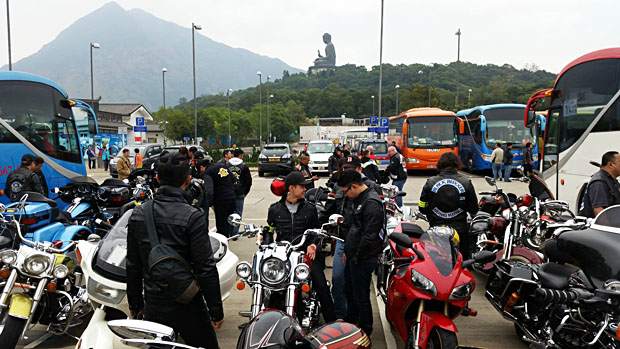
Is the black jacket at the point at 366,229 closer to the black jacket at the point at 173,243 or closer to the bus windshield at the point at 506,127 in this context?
the black jacket at the point at 173,243

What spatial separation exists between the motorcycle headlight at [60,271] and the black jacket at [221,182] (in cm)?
398

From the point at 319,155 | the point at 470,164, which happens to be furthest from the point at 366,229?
the point at 470,164

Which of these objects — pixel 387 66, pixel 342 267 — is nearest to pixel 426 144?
pixel 342 267

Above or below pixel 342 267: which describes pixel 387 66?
above

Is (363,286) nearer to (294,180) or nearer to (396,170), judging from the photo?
(294,180)

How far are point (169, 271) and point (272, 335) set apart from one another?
0.73m

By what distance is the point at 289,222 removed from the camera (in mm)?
4754

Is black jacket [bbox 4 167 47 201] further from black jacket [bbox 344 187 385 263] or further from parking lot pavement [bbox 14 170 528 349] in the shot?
black jacket [bbox 344 187 385 263]

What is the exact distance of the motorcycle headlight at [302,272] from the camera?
3840 millimetres

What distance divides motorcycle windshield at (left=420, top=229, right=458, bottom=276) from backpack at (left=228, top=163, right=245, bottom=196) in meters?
4.93

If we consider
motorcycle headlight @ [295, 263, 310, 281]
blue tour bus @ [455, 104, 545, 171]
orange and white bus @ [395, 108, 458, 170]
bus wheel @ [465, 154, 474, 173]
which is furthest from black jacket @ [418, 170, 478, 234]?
bus wheel @ [465, 154, 474, 173]

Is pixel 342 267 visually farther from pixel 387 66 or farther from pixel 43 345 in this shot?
pixel 387 66

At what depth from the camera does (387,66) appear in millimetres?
107000

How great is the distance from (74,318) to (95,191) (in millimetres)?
2807
